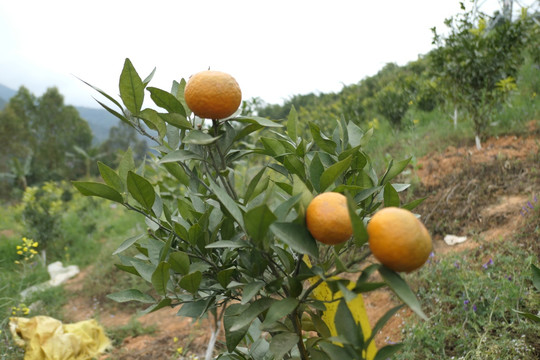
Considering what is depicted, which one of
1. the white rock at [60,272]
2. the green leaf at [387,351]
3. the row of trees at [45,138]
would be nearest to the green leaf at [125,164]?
the green leaf at [387,351]

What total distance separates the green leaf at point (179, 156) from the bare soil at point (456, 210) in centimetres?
158

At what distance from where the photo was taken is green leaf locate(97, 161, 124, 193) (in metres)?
0.75

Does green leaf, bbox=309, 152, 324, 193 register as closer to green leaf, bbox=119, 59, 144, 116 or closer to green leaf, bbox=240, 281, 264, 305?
green leaf, bbox=240, 281, 264, 305

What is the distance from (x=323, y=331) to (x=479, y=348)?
856 millimetres

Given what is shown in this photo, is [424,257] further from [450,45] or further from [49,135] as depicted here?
[49,135]

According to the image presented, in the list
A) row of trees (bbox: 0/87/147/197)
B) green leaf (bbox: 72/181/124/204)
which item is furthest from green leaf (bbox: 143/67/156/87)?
row of trees (bbox: 0/87/147/197)

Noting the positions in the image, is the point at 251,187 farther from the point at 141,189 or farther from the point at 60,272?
the point at 60,272

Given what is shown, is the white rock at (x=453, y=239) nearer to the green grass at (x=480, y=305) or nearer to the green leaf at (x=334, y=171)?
the green grass at (x=480, y=305)

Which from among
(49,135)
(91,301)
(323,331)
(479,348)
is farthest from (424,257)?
(49,135)

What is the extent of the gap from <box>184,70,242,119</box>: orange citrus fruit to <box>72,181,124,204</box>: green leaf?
9.3 inches

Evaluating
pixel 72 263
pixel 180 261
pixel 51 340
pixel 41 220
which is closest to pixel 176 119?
pixel 180 261

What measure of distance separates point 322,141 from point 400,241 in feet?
1.21

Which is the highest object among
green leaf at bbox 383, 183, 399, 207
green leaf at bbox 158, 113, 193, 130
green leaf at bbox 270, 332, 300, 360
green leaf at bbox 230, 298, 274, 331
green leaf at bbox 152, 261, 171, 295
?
green leaf at bbox 158, 113, 193, 130

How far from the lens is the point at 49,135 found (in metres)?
29.6
